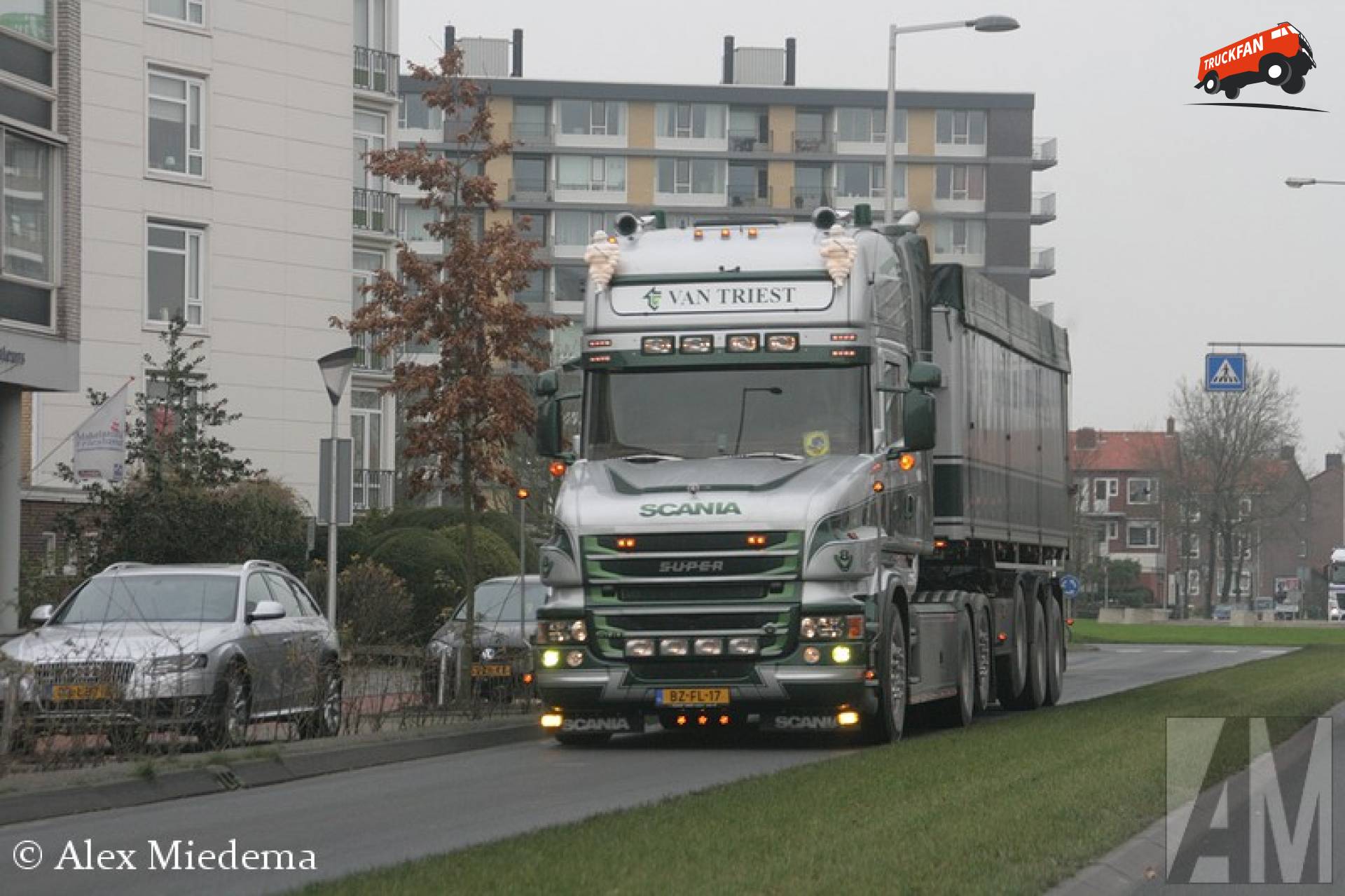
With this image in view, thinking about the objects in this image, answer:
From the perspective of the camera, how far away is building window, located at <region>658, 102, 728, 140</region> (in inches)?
4459

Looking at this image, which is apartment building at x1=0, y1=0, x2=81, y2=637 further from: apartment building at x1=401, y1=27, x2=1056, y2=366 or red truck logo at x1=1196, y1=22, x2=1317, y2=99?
apartment building at x1=401, y1=27, x2=1056, y2=366

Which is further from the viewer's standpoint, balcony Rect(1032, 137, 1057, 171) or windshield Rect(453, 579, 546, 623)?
balcony Rect(1032, 137, 1057, 171)

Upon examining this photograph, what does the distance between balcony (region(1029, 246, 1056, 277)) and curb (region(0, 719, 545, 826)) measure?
324 feet

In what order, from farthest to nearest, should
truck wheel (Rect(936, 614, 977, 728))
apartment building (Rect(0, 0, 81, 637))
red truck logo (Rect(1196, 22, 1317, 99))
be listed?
red truck logo (Rect(1196, 22, 1317, 99))
apartment building (Rect(0, 0, 81, 637))
truck wheel (Rect(936, 614, 977, 728))

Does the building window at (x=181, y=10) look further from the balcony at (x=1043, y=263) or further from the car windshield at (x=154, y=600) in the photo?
the balcony at (x=1043, y=263)

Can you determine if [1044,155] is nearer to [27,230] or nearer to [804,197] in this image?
[804,197]

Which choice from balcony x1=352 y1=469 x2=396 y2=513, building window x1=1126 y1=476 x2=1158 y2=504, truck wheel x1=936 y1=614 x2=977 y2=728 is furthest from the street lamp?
building window x1=1126 y1=476 x2=1158 y2=504

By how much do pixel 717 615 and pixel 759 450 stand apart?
1.41 m

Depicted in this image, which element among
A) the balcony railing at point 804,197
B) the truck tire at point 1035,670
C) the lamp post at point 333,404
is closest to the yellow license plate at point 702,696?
the lamp post at point 333,404

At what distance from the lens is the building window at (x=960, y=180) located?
115 metres

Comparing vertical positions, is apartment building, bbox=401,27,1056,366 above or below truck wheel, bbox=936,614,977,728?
above

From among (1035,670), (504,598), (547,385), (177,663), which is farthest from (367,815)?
(1035,670)

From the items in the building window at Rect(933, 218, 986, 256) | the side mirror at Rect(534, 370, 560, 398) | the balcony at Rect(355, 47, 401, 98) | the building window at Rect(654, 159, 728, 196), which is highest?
the building window at Rect(654, 159, 728, 196)

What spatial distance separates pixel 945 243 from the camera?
376 ft
